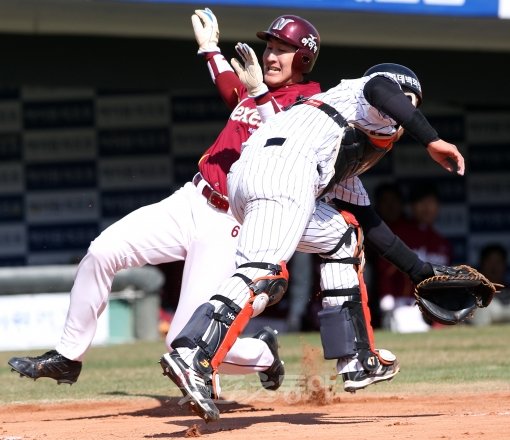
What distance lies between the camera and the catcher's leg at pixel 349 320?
5094 millimetres

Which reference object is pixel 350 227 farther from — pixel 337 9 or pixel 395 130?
pixel 337 9

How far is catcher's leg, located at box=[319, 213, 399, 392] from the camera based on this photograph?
16.7 ft

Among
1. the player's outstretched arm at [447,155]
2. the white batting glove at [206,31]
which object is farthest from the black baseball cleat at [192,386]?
the white batting glove at [206,31]

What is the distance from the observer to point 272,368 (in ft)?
19.1

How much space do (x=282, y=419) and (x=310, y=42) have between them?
173cm

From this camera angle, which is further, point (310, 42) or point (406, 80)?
point (310, 42)

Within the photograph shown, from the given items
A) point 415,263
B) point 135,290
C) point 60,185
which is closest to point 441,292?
point 415,263

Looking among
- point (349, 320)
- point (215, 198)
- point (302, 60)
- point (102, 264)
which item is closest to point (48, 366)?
point (102, 264)

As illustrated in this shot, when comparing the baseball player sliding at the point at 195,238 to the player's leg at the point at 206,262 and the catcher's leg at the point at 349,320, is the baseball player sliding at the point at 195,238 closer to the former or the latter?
the player's leg at the point at 206,262

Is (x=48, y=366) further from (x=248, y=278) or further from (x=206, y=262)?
(x=248, y=278)

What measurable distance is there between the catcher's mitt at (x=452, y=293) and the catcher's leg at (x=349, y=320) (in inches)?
16.2

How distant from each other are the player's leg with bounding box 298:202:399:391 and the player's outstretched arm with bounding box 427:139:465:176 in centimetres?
63

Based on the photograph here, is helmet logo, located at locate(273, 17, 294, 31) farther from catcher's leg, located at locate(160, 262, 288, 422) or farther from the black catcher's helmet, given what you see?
catcher's leg, located at locate(160, 262, 288, 422)

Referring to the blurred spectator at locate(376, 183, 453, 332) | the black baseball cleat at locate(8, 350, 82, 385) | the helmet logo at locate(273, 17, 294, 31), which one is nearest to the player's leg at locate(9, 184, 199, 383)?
the black baseball cleat at locate(8, 350, 82, 385)
